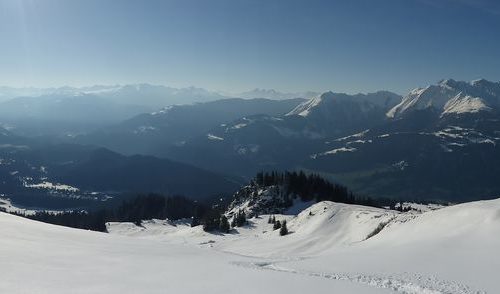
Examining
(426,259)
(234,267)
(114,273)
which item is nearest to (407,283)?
(426,259)

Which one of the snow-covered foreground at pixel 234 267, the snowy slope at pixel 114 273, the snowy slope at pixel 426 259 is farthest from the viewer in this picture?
the snowy slope at pixel 426 259

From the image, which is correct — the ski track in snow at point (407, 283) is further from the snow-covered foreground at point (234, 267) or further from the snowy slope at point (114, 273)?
the snowy slope at point (114, 273)

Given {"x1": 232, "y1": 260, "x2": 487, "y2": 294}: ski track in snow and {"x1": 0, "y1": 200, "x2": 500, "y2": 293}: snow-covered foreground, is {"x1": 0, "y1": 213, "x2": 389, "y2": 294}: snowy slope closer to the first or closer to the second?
{"x1": 0, "y1": 200, "x2": 500, "y2": 293}: snow-covered foreground

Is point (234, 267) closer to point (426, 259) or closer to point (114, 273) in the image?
point (114, 273)

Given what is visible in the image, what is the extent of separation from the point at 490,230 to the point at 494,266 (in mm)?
13927

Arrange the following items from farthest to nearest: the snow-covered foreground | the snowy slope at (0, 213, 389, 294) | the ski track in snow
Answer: the ski track in snow
the snow-covered foreground
the snowy slope at (0, 213, 389, 294)

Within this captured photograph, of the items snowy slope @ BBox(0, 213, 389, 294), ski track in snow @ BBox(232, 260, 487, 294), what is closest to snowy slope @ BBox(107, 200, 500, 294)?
Answer: ski track in snow @ BBox(232, 260, 487, 294)

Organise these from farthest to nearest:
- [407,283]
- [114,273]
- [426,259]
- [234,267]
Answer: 1. [426,259]
2. [234,267]
3. [407,283]
4. [114,273]

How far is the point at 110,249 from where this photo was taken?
32.2 metres

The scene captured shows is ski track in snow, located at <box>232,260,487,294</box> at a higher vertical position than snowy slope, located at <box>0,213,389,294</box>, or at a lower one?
lower

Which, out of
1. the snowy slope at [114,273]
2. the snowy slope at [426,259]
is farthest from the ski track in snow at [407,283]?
the snowy slope at [114,273]

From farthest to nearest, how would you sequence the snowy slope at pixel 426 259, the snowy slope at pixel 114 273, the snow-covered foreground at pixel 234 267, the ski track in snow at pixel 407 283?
the snowy slope at pixel 426 259 < the ski track in snow at pixel 407 283 < the snow-covered foreground at pixel 234 267 < the snowy slope at pixel 114 273

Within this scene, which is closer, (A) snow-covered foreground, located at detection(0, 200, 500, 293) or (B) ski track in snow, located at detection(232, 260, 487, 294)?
(A) snow-covered foreground, located at detection(0, 200, 500, 293)

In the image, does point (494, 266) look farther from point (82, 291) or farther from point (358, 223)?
point (358, 223)
